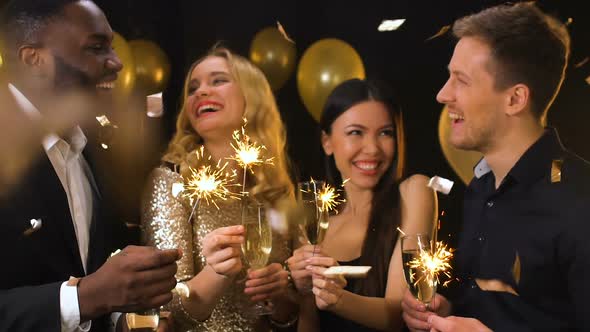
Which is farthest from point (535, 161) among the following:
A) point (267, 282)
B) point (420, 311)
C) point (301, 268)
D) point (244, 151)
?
point (244, 151)

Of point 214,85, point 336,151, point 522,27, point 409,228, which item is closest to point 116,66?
point 214,85

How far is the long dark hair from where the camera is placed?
2729mm

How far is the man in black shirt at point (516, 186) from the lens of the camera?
219cm

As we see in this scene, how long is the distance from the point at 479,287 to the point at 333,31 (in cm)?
138

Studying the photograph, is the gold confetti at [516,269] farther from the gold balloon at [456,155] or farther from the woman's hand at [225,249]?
the woman's hand at [225,249]

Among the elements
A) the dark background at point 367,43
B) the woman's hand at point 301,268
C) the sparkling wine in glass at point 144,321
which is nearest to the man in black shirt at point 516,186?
the dark background at point 367,43

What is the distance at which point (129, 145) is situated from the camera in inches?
121

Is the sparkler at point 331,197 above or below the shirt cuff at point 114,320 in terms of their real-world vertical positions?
above

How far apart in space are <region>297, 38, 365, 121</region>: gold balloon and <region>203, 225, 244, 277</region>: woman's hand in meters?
0.88

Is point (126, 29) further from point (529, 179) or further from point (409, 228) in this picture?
point (529, 179)

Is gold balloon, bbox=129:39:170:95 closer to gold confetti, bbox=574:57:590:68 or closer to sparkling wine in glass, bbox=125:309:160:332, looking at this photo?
sparkling wine in glass, bbox=125:309:160:332

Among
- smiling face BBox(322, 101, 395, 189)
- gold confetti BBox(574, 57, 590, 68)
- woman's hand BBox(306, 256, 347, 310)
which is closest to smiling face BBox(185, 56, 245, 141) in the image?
smiling face BBox(322, 101, 395, 189)

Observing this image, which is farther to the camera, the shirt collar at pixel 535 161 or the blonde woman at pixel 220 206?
the blonde woman at pixel 220 206

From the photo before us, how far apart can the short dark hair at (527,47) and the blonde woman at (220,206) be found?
1028 mm
